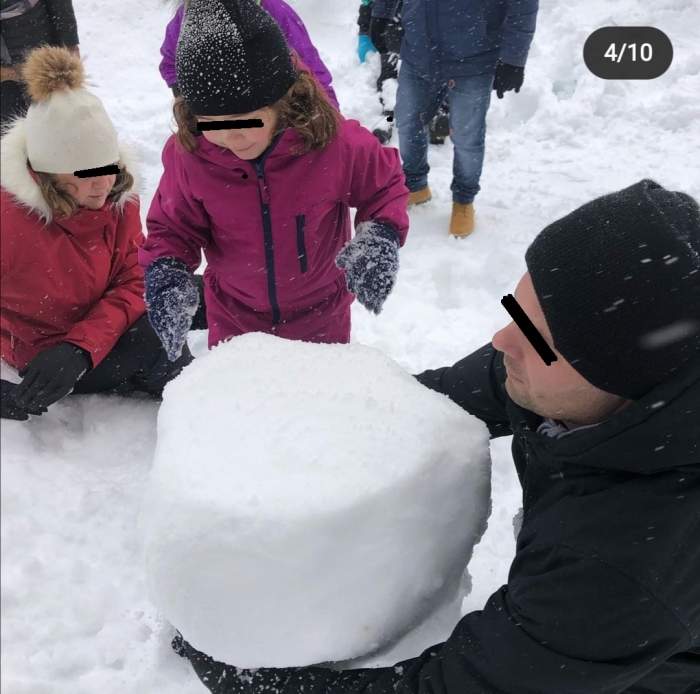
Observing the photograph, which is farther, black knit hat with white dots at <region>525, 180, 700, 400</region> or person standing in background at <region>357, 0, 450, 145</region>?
person standing in background at <region>357, 0, 450, 145</region>

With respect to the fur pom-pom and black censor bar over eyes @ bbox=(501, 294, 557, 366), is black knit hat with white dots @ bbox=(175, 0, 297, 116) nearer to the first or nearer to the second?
the fur pom-pom

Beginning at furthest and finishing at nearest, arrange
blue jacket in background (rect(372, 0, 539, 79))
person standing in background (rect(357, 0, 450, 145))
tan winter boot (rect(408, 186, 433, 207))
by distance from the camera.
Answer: tan winter boot (rect(408, 186, 433, 207)) < person standing in background (rect(357, 0, 450, 145)) < blue jacket in background (rect(372, 0, 539, 79))

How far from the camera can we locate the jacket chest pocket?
0.98 meters

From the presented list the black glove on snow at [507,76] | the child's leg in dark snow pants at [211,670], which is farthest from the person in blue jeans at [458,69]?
the child's leg in dark snow pants at [211,670]

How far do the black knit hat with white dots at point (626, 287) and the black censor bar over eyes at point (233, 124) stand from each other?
0.48m

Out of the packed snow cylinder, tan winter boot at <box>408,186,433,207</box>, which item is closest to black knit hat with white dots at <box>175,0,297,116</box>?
the packed snow cylinder

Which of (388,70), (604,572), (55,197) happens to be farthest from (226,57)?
(388,70)

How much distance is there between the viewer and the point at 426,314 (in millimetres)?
1647

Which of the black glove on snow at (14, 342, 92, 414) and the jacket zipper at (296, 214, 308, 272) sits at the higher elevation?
the black glove on snow at (14, 342, 92, 414)

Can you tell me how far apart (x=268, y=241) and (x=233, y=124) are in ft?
0.65

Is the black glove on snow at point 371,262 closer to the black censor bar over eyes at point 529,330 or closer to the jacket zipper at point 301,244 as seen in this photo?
the jacket zipper at point 301,244
